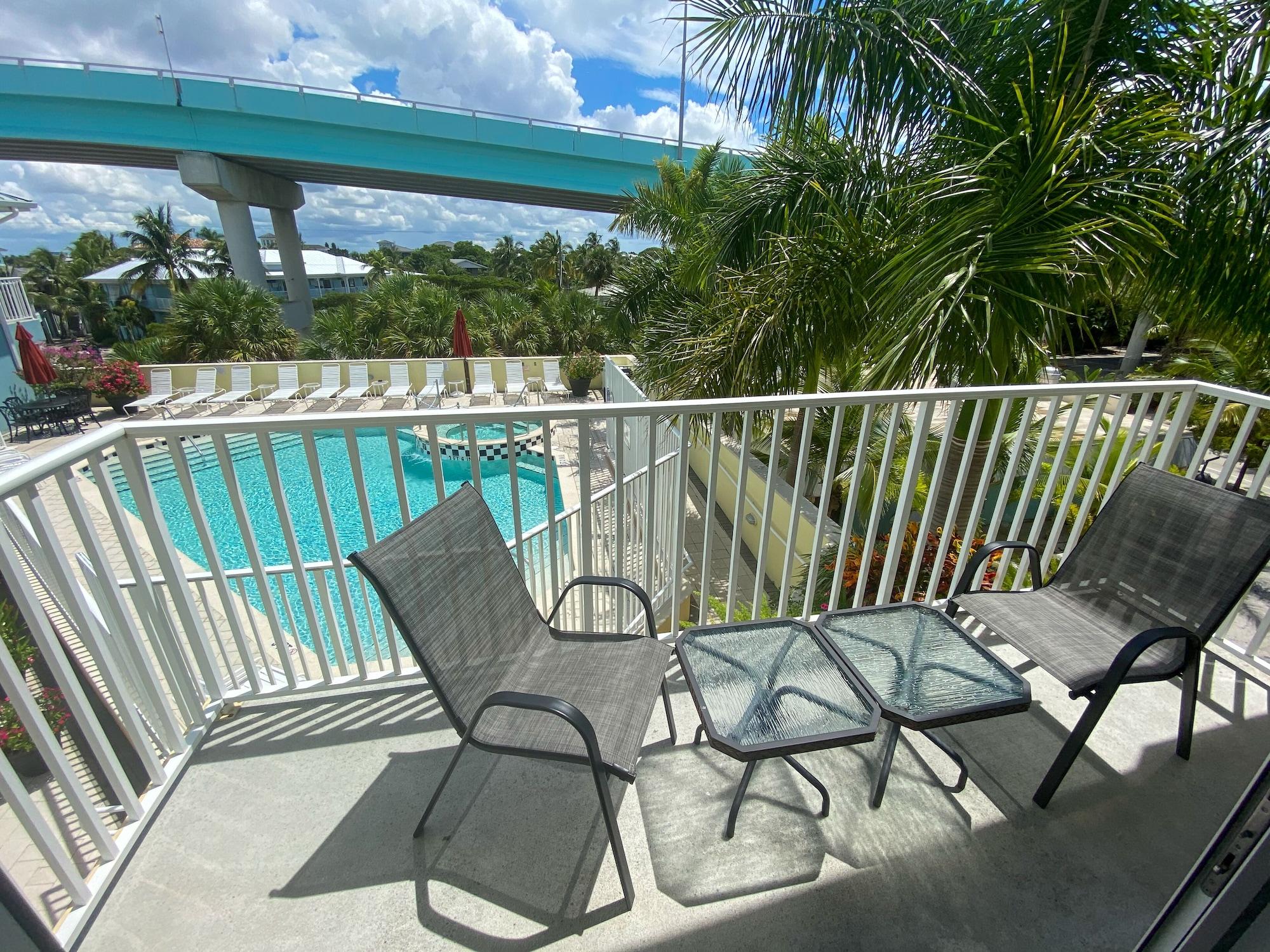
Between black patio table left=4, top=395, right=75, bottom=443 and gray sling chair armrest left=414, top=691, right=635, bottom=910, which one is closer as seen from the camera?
gray sling chair armrest left=414, top=691, right=635, bottom=910

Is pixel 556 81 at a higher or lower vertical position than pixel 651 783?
higher

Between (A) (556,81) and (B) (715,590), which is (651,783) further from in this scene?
(A) (556,81)

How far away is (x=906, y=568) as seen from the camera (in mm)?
3943

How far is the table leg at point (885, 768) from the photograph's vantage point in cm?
167

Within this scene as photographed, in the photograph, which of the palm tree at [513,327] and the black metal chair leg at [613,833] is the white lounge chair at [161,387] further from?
the black metal chair leg at [613,833]

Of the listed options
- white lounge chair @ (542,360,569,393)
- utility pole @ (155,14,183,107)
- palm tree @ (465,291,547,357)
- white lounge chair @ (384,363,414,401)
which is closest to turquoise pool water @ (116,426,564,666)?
white lounge chair @ (384,363,414,401)

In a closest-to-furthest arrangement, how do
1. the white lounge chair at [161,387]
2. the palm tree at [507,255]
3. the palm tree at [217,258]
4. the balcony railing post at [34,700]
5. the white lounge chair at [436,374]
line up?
the balcony railing post at [34,700] < the white lounge chair at [161,387] < the white lounge chair at [436,374] < the palm tree at [217,258] < the palm tree at [507,255]

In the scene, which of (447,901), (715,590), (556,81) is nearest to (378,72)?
(556,81)

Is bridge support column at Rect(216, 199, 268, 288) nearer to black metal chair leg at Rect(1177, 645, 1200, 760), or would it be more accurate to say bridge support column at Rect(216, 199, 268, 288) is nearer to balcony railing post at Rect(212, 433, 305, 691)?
balcony railing post at Rect(212, 433, 305, 691)

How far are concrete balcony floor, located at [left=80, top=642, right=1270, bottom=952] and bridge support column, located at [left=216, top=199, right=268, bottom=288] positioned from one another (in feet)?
69.8

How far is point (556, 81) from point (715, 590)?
983 inches

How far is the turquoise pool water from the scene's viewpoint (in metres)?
8.42

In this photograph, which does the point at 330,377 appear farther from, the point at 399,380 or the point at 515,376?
the point at 515,376

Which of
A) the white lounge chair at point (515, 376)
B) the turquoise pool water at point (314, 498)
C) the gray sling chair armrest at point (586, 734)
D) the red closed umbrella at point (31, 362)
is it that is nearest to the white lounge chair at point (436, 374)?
the white lounge chair at point (515, 376)
